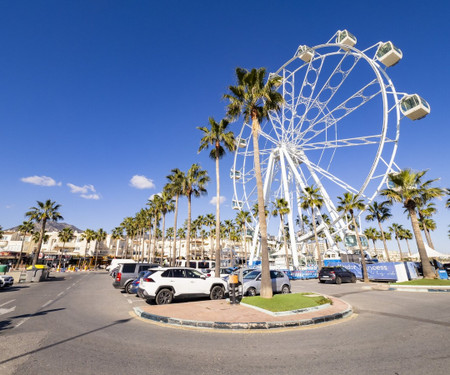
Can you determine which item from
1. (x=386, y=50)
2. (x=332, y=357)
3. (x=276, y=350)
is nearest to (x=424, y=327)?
(x=332, y=357)

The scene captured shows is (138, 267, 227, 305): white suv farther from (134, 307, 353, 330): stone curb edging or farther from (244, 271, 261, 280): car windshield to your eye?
(134, 307, 353, 330): stone curb edging

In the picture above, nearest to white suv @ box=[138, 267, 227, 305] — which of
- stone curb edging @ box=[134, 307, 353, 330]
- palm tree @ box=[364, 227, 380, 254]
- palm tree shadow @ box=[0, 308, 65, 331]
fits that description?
stone curb edging @ box=[134, 307, 353, 330]

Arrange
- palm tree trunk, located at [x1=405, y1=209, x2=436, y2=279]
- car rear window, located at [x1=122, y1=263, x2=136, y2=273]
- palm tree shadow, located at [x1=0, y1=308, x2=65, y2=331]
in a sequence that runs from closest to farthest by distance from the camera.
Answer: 1. palm tree shadow, located at [x1=0, y1=308, x2=65, y2=331]
2. car rear window, located at [x1=122, y1=263, x2=136, y2=273]
3. palm tree trunk, located at [x1=405, y1=209, x2=436, y2=279]

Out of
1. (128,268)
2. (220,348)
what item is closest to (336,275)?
(128,268)

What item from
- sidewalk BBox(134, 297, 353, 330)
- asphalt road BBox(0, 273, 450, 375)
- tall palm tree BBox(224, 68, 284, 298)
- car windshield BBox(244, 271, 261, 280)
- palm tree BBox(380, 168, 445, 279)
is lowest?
asphalt road BBox(0, 273, 450, 375)

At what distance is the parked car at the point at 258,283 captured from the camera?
13.4 metres

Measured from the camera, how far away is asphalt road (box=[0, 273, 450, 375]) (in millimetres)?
4453

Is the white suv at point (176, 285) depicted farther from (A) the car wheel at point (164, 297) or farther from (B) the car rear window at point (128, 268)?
(B) the car rear window at point (128, 268)

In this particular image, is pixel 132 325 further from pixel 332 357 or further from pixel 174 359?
pixel 332 357

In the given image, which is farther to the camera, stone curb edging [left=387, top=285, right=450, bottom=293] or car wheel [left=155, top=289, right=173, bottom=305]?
stone curb edging [left=387, top=285, right=450, bottom=293]

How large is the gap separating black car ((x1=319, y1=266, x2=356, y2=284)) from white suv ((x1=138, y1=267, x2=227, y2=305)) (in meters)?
13.2

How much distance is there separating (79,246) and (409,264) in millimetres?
87994

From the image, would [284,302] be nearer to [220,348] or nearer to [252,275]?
[252,275]

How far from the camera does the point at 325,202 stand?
36.0m
